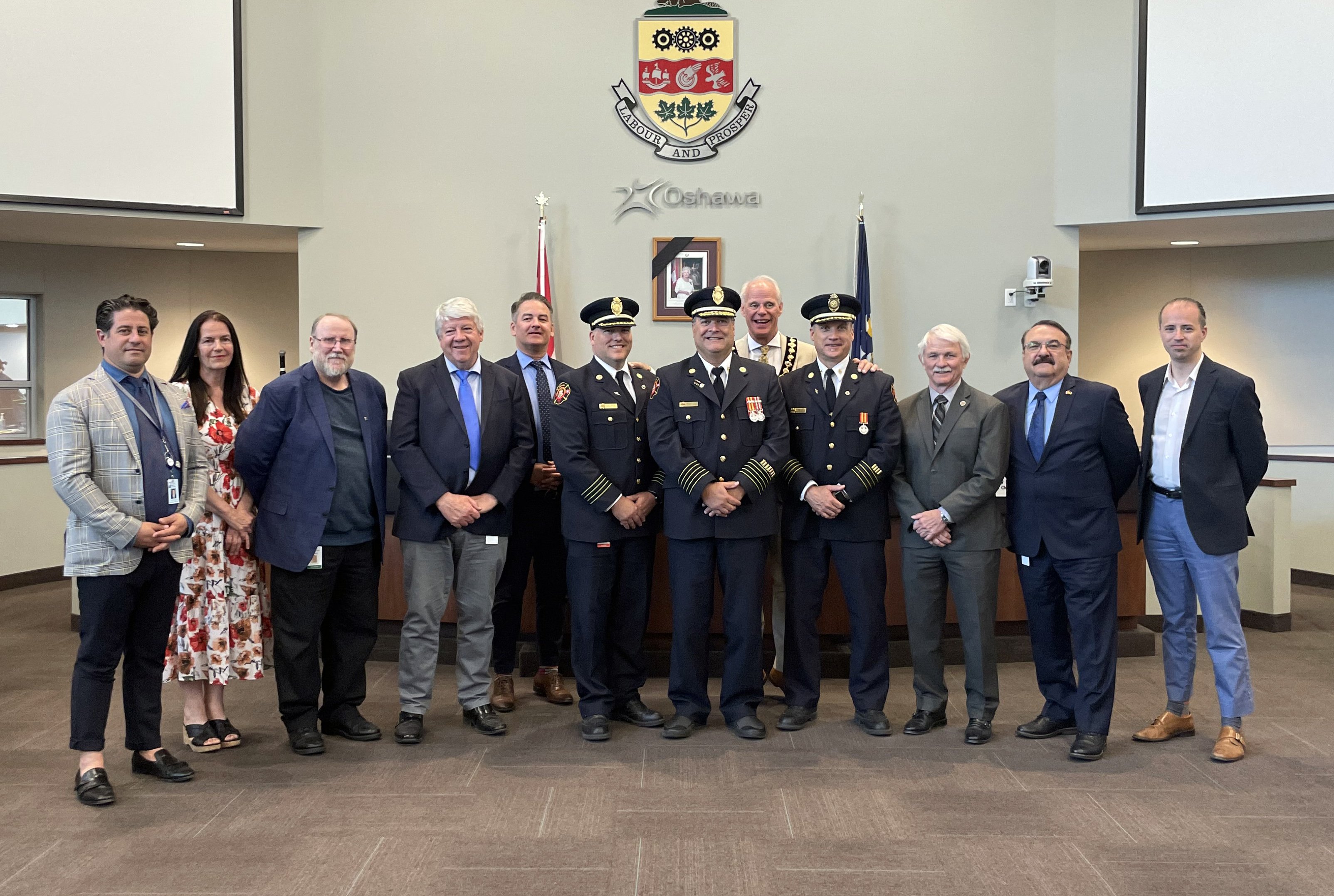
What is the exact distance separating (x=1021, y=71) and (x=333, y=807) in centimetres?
647

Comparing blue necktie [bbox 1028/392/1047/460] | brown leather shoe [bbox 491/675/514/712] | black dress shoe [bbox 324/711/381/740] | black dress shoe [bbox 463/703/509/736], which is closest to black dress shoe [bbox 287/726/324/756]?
black dress shoe [bbox 324/711/381/740]

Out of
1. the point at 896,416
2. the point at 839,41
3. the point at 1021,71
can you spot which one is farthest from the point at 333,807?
the point at 1021,71

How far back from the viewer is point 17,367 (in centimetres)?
862

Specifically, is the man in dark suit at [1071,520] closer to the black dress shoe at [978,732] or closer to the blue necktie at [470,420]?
the black dress shoe at [978,732]

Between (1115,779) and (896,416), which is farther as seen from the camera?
(896,416)

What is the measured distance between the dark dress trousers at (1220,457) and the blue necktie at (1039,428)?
515 mm

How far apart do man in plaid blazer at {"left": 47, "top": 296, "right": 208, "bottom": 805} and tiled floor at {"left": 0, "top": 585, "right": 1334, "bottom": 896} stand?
0.78ft

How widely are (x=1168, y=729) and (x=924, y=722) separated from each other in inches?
38.3

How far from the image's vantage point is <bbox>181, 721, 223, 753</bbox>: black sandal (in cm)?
390

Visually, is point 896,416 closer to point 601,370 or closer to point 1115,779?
point 601,370

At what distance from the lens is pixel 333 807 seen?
331 centimetres

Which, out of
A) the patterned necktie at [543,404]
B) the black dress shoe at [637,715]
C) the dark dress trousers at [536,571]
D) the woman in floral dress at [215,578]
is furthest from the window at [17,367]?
the black dress shoe at [637,715]

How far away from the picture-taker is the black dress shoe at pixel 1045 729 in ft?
13.2

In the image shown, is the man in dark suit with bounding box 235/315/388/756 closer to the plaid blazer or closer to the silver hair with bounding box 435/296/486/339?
the silver hair with bounding box 435/296/486/339
